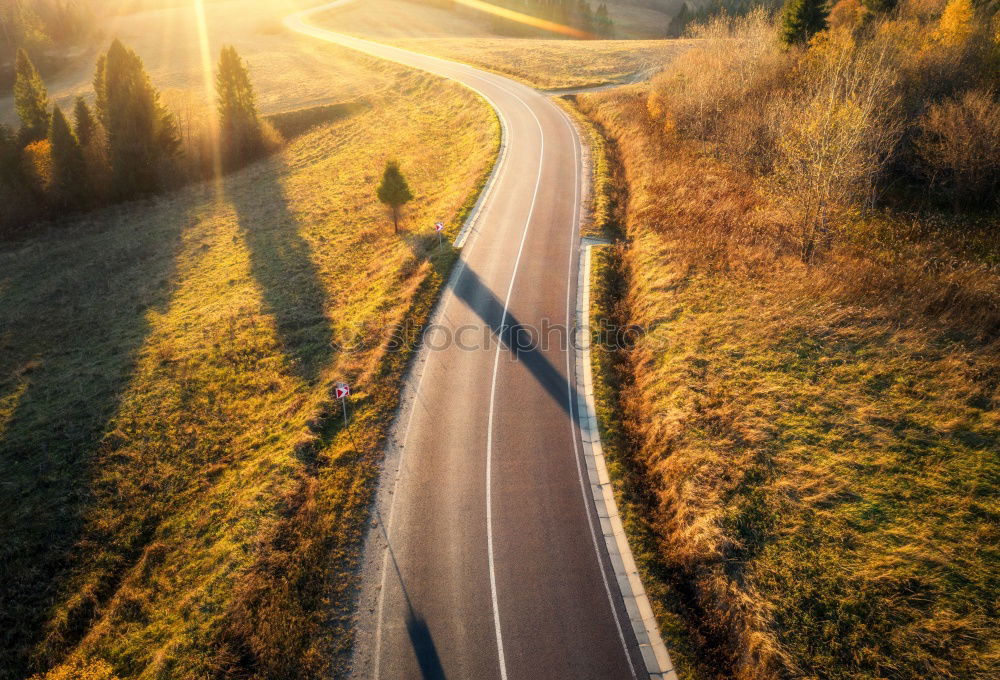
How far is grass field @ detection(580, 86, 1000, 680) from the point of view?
37.6 feet

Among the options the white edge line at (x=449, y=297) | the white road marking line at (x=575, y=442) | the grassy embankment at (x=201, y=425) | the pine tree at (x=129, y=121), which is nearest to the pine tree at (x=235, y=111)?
the pine tree at (x=129, y=121)

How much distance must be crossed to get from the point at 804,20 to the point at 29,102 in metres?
72.3

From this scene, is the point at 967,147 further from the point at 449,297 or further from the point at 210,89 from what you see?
the point at 210,89

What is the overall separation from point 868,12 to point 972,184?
21383 millimetres

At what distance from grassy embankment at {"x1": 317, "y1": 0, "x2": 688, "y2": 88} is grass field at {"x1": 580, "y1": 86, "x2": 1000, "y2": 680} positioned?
154ft

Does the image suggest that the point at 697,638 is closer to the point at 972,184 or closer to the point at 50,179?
the point at 972,184

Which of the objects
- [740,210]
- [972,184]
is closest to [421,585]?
[740,210]

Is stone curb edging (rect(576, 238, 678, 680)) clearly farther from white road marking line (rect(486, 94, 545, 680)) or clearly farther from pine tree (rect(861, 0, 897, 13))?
pine tree (rect(861, 0, 897, 13))

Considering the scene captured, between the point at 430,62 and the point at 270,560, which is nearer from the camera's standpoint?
the point at 270,560

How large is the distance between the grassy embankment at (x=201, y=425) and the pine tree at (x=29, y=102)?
51.0 ft

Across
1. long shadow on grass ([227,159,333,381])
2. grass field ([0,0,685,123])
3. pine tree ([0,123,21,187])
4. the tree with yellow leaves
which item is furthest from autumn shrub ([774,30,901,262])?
pine tree ([0,123,21,187])

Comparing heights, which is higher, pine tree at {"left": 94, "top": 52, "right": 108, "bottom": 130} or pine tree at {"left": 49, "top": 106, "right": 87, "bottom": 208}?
pine tree at {"left": 94, "top": 52, "right": 108, "bottom": 130}

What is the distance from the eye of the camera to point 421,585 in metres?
13.6

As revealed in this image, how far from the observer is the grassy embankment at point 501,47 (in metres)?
64.2
